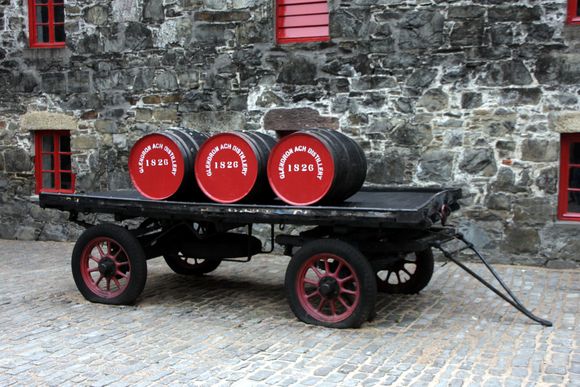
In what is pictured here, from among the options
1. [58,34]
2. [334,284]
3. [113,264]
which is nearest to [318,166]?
[334,284]

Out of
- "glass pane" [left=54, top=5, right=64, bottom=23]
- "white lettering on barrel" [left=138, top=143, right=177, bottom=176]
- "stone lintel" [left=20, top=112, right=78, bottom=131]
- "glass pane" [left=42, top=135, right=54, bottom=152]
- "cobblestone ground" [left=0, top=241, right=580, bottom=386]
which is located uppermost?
"glass pane" [left=54, top=5, right=64, bottom=23]

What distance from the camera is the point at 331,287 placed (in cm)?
537

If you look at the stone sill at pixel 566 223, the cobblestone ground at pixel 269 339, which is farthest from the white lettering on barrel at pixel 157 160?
the stone sill at pixel 566 223

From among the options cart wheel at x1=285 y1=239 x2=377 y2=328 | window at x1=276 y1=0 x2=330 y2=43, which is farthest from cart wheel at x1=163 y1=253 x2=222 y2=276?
window at x1=276 y1=0 x2=330 y2=43

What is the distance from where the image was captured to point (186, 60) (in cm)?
935

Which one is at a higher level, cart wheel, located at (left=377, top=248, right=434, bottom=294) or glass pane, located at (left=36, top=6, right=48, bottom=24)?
glass pane, located at (left=36, top=6, right=48, bottom=24)

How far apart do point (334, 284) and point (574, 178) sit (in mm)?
4008

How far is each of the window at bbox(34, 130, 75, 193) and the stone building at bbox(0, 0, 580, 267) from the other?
30 mm

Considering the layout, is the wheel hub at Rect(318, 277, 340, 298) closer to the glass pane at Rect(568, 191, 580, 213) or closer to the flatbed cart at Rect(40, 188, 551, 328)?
the flatbed cart at Rect(40, 188, 551, 328)

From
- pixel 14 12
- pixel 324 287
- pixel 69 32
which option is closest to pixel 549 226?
pixel 324 287

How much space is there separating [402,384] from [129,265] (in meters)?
2.93

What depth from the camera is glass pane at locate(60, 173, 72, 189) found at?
10.4 m

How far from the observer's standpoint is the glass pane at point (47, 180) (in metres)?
10.5

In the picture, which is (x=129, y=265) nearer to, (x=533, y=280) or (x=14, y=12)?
(x=533, y=280)
